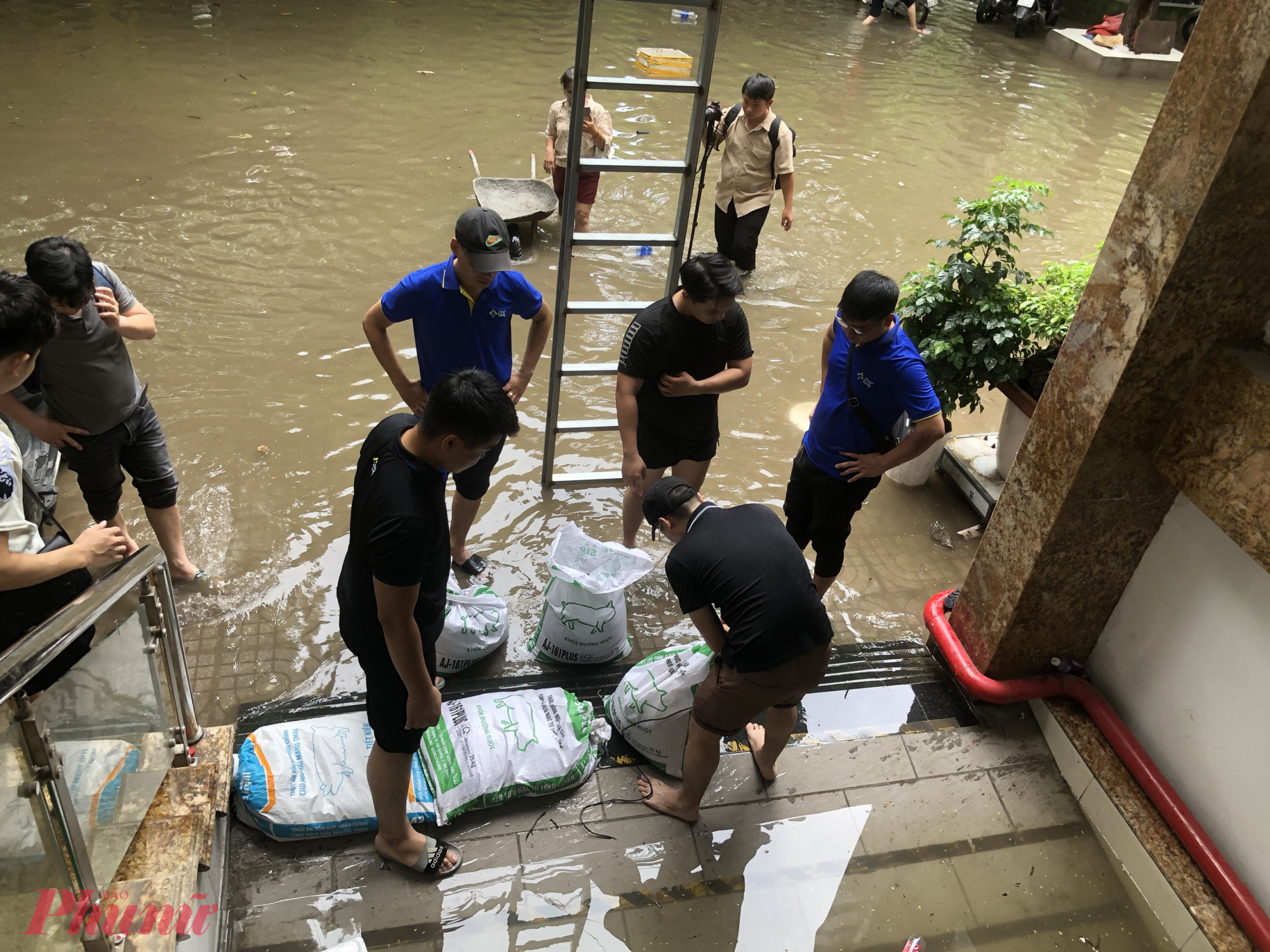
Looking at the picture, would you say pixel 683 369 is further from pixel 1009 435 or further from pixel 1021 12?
pixel 1021 12

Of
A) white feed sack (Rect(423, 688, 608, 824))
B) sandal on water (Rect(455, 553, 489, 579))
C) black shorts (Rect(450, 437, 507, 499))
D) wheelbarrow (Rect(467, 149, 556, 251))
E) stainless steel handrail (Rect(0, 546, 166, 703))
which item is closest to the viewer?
stainless steel handrail (Rect(0, 546, 166, 703))

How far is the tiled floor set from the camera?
283cm

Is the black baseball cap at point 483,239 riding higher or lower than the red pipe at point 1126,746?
higher

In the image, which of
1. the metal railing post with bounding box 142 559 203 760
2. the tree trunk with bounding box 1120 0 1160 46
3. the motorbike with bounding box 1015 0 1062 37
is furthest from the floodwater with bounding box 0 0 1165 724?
the motorbike with bounding box 1015 0 1062 37

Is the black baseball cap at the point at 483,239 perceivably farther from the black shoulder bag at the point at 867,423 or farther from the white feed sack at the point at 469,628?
the black shoulder bag at the point at 867,423

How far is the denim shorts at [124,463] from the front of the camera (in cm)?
353

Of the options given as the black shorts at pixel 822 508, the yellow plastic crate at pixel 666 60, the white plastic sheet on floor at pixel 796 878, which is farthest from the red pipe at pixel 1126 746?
the yellow plastic crate at pixel 666 60

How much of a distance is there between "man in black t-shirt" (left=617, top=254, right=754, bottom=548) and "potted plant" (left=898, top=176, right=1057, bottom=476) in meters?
1.42

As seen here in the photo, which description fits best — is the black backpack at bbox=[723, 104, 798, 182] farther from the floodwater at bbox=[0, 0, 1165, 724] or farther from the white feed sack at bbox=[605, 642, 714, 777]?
the white feed sack at bbox=[605, 642, 714, 777]

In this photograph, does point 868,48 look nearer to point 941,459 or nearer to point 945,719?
point 941,459

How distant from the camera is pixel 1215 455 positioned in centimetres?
292

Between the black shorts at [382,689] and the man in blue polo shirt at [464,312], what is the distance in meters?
1.23

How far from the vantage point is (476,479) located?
4.04 metres

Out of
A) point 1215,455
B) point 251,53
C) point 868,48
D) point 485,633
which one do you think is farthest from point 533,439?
point 868,48
